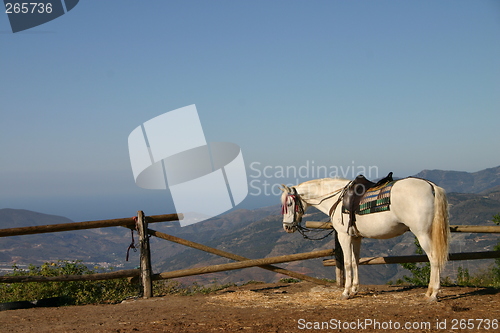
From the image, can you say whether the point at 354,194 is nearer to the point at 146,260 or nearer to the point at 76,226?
the point at 146,260

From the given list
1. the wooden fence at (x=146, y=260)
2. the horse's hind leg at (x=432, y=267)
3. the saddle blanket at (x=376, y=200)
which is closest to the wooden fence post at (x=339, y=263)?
the wooden fence at (x=146, y=260)

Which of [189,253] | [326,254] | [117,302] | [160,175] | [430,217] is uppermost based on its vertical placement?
[160,175]

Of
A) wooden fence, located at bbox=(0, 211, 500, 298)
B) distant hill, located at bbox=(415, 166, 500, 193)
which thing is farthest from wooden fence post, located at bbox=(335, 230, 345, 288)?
distant hill, located at bbox=(415, 166, 500, 193)

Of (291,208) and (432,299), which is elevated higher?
(291,208)

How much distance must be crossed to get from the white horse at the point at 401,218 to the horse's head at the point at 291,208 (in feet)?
0.06

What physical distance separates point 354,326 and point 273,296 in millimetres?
2801

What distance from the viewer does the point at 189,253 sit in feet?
269

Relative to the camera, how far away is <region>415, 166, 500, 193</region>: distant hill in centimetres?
12988

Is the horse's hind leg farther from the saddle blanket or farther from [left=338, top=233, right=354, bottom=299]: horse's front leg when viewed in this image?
[left=338, top=233, right=354, bottom=299]: horse's front leg

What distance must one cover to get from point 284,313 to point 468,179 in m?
152

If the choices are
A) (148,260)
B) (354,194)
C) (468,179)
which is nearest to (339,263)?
(354,194)

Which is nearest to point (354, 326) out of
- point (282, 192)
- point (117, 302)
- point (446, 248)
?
point (446, 248)

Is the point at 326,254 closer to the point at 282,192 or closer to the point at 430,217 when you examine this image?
the point at 282,192

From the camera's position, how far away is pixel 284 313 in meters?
6.40
